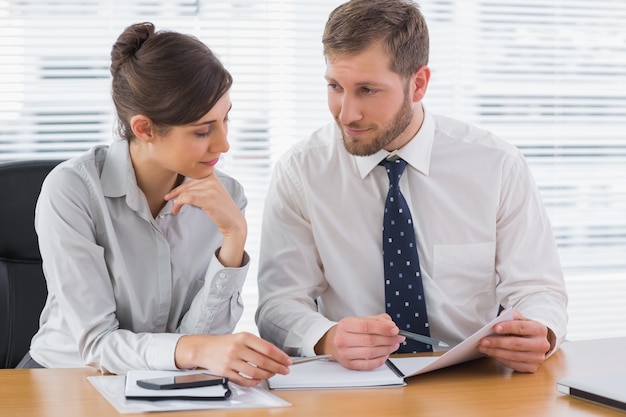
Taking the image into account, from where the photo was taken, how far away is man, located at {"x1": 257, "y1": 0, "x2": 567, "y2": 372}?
1.92 metres

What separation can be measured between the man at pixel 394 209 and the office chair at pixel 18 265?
1.74ft

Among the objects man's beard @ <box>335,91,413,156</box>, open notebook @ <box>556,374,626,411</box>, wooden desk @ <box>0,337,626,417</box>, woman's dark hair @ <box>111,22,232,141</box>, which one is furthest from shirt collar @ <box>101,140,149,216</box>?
open notebook @ <box>556,374,626,411</box>

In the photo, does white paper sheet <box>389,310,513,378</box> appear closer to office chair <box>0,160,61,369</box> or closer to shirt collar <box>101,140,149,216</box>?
shirt collar <box>101,140,149,216</box>

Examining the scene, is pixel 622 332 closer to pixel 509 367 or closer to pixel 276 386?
pixel 509 367

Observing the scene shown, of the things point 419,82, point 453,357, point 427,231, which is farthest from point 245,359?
point 419,82

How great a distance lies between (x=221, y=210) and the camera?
173 cm

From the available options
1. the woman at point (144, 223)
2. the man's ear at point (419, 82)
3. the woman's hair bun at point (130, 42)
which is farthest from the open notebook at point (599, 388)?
the woman's hair bun at point (130, 42)

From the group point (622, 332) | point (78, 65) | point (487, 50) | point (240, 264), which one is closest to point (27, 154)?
point (78, 65)

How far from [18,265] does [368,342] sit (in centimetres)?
89

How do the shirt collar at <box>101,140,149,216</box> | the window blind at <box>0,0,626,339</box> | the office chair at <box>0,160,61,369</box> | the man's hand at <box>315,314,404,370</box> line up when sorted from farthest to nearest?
the window blind at <box>0,0,626,339</box>, the office chair at <box>0,160,61,369</box>, the shirt collar at <box>101,140,149,216</box>, the man's hand at <box>315,314,404,370</box>

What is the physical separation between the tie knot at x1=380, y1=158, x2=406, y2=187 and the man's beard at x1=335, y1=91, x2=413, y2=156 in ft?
0.14

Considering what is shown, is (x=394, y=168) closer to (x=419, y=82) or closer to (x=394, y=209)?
(x=394, y=209)

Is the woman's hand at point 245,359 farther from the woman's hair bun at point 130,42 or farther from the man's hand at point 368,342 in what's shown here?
the woman's hair bun at point 130,42

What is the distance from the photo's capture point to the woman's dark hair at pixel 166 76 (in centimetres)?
169
